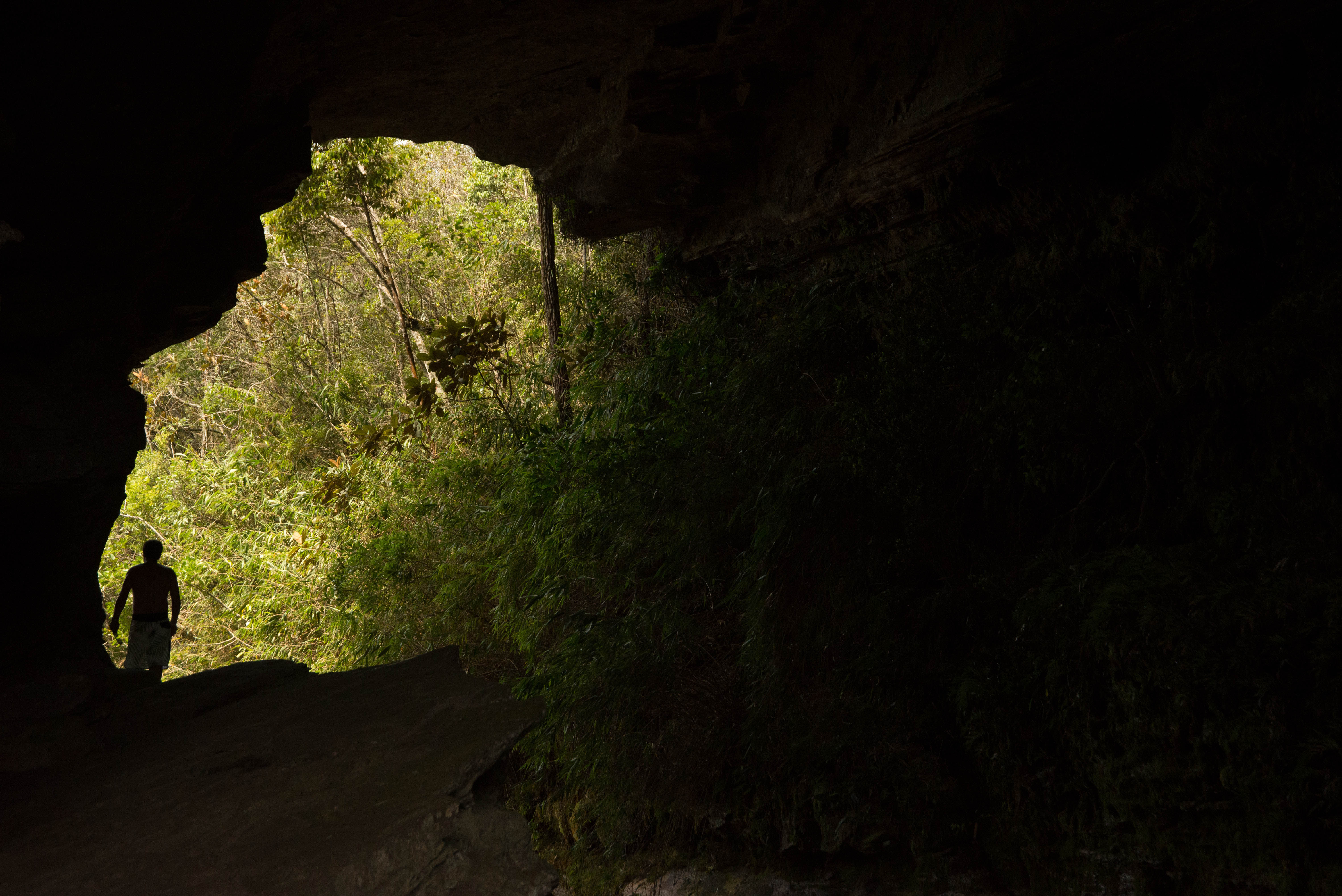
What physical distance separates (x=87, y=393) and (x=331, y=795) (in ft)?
8.00

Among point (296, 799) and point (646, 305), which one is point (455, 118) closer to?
point (646, 305)

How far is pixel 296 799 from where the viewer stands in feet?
9.69

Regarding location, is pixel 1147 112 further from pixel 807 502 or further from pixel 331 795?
pixel 331 795

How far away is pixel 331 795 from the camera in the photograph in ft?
9.56

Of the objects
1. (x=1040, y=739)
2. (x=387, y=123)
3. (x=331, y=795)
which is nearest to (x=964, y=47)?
(x=1040, y=739)

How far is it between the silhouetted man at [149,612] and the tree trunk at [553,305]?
10.0ft

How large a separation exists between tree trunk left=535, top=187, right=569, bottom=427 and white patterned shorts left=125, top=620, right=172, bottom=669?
10.6 ft

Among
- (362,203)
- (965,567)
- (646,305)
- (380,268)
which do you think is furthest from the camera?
(380,268)

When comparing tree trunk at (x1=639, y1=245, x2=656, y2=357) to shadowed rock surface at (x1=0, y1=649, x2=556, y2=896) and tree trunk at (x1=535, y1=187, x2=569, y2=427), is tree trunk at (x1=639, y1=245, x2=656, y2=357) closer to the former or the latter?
tree trunk at (x1=535, y1=187, x2=569, y2=427)

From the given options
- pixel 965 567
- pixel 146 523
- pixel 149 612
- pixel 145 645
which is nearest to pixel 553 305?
pixel 149 612

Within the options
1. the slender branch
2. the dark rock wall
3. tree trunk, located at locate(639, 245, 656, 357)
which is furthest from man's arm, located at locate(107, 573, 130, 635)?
the slender branch

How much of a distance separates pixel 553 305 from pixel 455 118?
2.72 metres

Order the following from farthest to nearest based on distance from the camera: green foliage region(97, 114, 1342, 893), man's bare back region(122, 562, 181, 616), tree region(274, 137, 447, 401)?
tree region(274, 137, 447, 401), man's bare back region(122, 562, 181, 616), green foliage region(97, 114, 1342, 893)

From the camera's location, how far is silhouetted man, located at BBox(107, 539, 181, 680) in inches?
233
